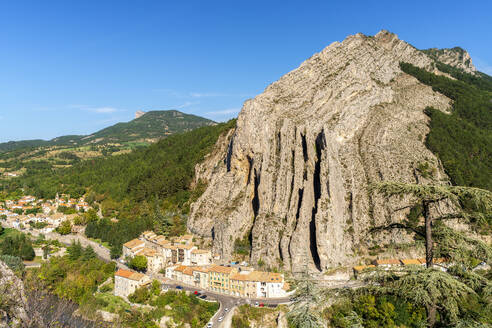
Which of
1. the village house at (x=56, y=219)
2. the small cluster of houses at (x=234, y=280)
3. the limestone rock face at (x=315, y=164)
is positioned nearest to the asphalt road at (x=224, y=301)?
the small cluster of houses at (x=234, y=280)

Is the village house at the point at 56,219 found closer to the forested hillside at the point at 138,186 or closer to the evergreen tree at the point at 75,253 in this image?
the forested hillside at the point at 138,186

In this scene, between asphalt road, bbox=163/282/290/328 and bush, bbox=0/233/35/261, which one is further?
bush, bbox=0/233/35/261

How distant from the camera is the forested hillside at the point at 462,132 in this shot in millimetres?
53719

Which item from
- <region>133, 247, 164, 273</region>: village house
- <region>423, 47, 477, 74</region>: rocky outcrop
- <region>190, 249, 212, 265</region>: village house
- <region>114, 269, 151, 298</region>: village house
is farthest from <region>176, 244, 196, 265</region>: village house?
<region>423, 47, 477, 74</region>: rocky outcrop

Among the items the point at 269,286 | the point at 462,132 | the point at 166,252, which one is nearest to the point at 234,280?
the point at 269,286

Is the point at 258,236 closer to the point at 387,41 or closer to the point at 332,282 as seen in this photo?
the point at 332,282

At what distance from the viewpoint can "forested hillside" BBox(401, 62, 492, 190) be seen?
53719mm

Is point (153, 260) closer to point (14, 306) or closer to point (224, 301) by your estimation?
point (224, 301)

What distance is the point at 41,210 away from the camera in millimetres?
82000

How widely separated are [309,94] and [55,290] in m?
55.8

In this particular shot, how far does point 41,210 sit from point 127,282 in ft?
185

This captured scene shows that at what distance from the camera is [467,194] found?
841 centimetres

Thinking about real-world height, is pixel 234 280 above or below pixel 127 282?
above

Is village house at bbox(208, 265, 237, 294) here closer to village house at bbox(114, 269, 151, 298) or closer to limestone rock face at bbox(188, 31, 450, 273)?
limestone rock face at bbox(188, 31, 450, 273)
